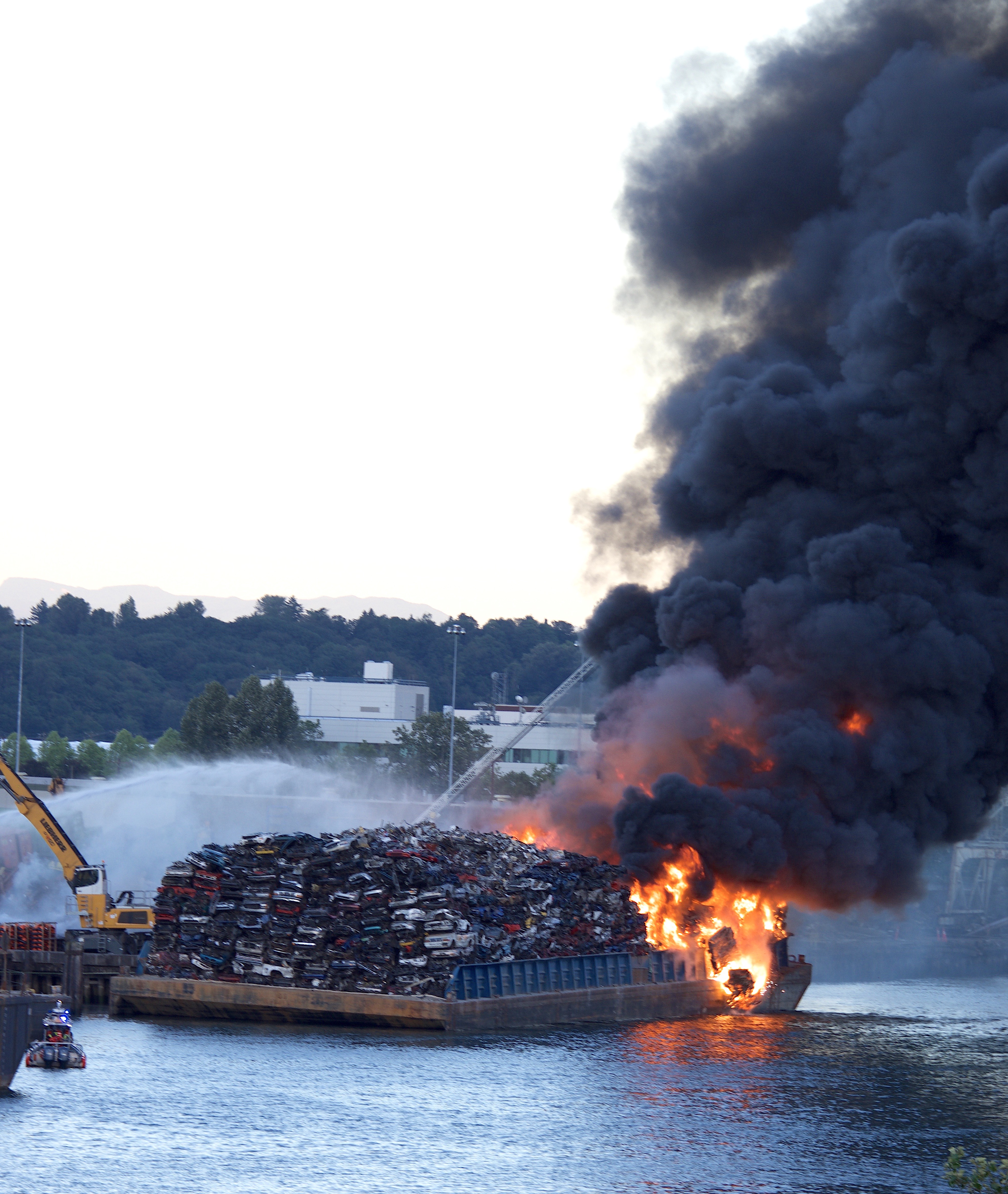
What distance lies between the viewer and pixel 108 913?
239 ft

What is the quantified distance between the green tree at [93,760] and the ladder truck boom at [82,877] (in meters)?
87.8

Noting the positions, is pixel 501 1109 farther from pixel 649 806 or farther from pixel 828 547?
pixel 828 547

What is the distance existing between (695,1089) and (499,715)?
464 ft

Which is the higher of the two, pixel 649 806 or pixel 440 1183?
pixel 649 806

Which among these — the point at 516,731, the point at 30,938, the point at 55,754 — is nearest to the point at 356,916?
the point at 30,938

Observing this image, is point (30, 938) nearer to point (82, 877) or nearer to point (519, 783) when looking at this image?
point (82, 877)

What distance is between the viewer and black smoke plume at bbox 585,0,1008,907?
241 ft

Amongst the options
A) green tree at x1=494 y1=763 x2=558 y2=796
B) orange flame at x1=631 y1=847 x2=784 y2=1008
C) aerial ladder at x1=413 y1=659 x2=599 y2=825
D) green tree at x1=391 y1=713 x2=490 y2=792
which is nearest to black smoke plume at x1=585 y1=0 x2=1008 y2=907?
orange flame at x1=631 y1=847 x2=784 y2=1008

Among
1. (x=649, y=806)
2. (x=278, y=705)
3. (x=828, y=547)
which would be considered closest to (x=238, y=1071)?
(x=649, y=806)

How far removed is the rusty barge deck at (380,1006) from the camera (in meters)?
59.2

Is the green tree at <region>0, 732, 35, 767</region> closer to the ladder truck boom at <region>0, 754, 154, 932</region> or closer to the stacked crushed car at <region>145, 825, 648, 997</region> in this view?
the ladder truck boom at <region>0, 754, 154, 932</region>

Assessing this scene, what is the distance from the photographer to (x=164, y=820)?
11650 cm

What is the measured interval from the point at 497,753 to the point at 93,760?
148 feet

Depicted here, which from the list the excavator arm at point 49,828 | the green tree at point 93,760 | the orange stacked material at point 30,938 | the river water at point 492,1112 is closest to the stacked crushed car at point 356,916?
the river water at point 492,1112
